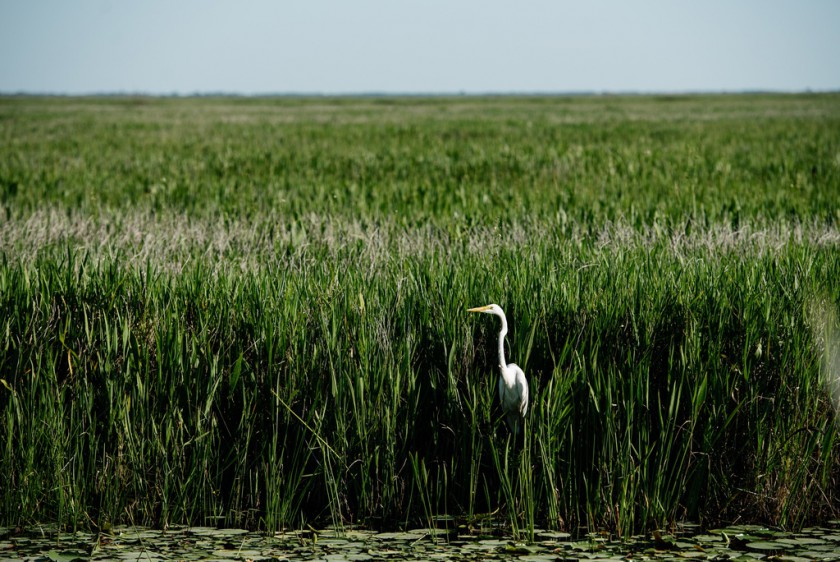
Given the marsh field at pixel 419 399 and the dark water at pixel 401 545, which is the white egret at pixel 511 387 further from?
the dark water at pixel 401 545

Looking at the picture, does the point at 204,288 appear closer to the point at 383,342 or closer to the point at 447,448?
the point at 383,342

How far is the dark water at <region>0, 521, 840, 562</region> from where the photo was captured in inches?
142

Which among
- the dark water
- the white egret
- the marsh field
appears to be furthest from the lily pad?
the white egret

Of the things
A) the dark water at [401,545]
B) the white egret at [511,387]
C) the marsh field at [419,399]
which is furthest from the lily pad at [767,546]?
the white egret at [511,387]

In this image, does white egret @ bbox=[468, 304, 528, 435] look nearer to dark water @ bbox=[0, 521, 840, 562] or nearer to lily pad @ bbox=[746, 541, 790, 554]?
dark water @ bbox=[0, 521, 840, 562]

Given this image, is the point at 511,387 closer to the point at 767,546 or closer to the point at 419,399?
the point at 419,399

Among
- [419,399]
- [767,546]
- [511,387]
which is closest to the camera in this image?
[767,546]

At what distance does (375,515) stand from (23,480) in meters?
1.80

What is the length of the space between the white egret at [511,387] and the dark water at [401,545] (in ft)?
1.96

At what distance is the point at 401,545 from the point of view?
3.77 m

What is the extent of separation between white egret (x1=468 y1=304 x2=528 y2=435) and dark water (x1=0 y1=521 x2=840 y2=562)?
23.5 inches

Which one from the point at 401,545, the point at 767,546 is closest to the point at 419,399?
the point at 401,545

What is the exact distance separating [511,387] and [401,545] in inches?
36.4

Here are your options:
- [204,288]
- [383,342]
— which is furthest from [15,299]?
[383,342]
